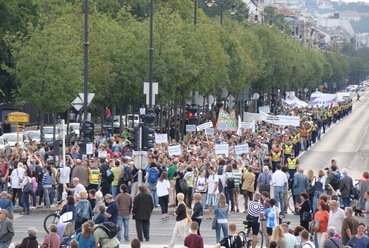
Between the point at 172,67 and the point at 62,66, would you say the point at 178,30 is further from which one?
the point at 62,66

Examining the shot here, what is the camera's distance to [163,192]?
37.2m

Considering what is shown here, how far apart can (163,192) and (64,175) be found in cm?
310

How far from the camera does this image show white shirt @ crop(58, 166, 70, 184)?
38509 mm

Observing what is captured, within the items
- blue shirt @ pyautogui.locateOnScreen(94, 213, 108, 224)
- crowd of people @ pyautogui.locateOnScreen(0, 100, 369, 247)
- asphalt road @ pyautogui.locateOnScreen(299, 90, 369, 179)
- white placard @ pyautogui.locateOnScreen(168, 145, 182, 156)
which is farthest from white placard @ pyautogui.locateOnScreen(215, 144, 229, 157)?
blue shirt @ pyautogui.locateOnScreen(94, 213, 108, 224)

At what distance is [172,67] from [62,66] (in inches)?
485

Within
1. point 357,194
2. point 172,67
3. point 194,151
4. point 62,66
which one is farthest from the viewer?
point 172,67

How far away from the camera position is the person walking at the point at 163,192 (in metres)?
37.2

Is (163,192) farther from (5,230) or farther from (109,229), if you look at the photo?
(109,229)

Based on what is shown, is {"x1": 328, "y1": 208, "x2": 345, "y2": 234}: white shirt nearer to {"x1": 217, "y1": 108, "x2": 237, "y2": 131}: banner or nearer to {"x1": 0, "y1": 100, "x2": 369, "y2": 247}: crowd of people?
{"x1": 0, "y1": 100, "x2": 369, "y2": 247}: crowd of people

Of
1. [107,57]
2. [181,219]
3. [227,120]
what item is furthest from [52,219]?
[107,57]

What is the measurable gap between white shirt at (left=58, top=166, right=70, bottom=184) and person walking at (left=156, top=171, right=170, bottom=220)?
2.80 m

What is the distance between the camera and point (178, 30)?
74562mm

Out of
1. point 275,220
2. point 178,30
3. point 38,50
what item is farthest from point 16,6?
point 275,220

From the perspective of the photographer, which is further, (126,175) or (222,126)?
(222,126)
